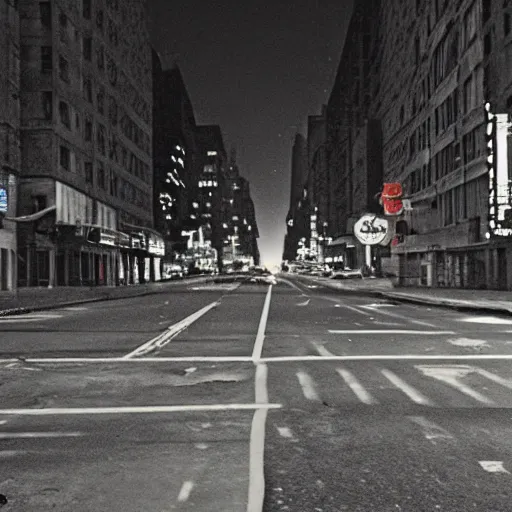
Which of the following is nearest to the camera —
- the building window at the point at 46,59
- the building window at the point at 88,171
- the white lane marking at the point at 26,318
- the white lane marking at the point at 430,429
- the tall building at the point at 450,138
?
the white lane marking at the point at 430,429

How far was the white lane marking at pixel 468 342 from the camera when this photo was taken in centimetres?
1292

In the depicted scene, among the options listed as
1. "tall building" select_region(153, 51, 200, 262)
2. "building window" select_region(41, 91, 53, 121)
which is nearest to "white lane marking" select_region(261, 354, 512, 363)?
"building window" select_region(41, 91, 53, 121)

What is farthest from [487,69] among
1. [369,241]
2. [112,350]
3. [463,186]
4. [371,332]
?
[112,350]

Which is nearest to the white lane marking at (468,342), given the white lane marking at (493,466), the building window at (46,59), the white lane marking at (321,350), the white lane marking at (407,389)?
the white lane marking at (321,350)

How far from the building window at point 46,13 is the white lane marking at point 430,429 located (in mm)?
53659

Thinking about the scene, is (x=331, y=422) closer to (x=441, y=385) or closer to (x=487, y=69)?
(x=441, y=385)

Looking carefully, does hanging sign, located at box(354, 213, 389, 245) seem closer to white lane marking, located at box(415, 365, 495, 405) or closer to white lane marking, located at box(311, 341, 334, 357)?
white lane marking, located at box(311, 341, 334, 357)

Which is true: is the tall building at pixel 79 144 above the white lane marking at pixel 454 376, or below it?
above

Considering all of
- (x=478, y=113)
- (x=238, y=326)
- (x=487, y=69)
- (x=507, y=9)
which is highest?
(x=507, y=9)

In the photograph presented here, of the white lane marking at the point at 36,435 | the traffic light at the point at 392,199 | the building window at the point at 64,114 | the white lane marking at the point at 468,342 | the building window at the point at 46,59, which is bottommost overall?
the white lane marking at the point at 468,342

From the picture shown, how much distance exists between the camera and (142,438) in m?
5.80

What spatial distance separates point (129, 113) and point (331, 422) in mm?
78486

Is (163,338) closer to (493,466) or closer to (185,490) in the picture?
(185,490)

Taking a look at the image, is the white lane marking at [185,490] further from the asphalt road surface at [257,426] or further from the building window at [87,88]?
the building window at [87,88]
